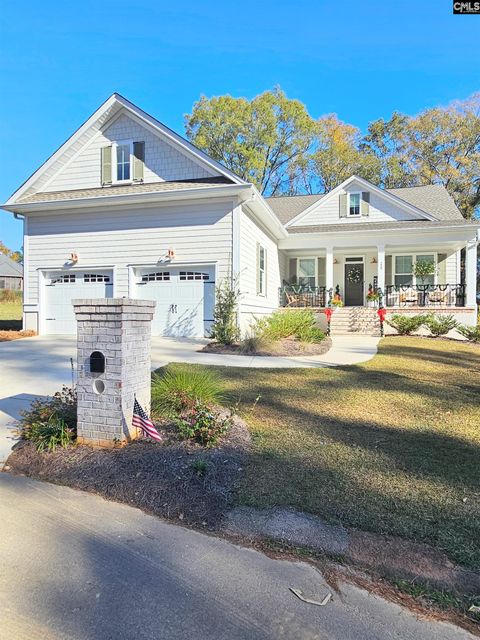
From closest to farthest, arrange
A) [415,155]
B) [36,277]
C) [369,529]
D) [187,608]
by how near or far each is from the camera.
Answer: [187,608], [369,529], [36,277], [415,155]

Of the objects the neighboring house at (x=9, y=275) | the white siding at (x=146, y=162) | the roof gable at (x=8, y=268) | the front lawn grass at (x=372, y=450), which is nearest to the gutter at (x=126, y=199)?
the white siding at (x=146, y=162)

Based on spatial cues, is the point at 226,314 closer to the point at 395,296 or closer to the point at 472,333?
the point at 472,333

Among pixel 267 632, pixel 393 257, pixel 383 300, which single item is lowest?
pixel 267 632

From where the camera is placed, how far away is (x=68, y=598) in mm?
2092

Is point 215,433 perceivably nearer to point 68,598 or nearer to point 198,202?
point 68,598

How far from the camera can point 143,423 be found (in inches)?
149

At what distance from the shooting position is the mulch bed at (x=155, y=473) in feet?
9.82

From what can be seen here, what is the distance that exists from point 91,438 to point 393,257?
58.5 feet

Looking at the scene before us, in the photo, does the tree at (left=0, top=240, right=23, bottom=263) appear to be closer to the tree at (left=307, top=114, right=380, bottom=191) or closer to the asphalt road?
the tree at (left=307, top=114, right=380, bottom=191)

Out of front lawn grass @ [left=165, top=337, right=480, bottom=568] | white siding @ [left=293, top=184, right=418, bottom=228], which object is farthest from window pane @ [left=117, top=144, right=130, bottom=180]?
front lawn grass @ [left=165, top=337, right=480, bottom=568]

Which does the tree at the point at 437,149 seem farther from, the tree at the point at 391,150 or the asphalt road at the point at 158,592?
the asphalt road at the point at 158,592

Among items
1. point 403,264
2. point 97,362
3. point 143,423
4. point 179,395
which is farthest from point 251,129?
point 143,423

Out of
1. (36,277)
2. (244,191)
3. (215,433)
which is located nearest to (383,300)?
(244,191)

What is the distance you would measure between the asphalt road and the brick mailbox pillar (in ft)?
3.38
